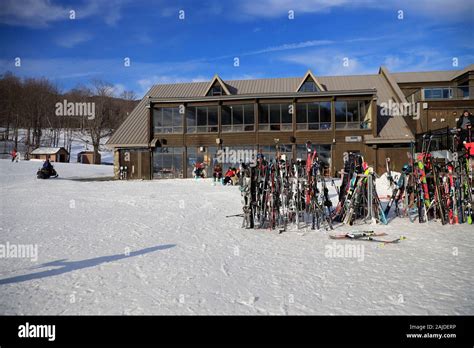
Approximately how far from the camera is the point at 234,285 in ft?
13.8

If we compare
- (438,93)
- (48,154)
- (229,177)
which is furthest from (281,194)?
(48,154)

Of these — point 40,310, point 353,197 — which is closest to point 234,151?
point 353,197

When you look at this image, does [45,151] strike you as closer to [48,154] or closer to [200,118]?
[48,154]

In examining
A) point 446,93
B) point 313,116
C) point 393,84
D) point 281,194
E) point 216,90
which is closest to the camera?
point 281,194

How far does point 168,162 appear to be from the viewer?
28562 millimetres

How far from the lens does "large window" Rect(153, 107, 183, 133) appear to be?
28781 mm

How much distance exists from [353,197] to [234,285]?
5.84 metres

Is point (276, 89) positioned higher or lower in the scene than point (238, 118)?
higher

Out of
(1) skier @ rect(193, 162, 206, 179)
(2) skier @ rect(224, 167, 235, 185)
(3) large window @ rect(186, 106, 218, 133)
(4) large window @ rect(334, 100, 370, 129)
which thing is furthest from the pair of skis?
(3) large window @ rect(186, 106, 218, 133)

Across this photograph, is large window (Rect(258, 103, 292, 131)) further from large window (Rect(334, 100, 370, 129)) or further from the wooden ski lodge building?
large window (Rect(334, 100, 370, 129))

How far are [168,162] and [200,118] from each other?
5.31m

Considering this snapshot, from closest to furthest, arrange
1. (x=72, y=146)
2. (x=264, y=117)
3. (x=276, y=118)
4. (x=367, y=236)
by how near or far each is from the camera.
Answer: (x=367, y=236), (x=276, y=118), (x=264, y=117), (x=72, y=146)

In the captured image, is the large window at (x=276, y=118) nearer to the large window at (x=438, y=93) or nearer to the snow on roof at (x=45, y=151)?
the large window at (x=438, y=93)
